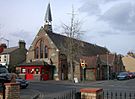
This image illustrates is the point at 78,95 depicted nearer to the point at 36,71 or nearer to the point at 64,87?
the point at 64,87

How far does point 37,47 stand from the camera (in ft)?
217

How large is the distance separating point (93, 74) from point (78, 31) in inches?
460

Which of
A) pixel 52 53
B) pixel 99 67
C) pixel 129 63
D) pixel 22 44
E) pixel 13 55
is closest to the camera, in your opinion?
pixel 52 53

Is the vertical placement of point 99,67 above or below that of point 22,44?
below

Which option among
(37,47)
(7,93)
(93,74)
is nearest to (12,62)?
(37,47)

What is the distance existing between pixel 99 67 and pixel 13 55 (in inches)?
895

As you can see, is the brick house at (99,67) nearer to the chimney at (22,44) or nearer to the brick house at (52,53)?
the brick house at (52,53)

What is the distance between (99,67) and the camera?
64.9m

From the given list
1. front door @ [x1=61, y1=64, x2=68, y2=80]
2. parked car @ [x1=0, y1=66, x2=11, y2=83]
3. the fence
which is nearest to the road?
the fence

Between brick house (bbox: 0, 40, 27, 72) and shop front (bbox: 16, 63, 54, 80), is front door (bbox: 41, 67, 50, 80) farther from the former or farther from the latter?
brick house (bbox: 0, 40, 27, 72)

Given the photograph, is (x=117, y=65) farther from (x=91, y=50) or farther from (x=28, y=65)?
(x=28, y=65)

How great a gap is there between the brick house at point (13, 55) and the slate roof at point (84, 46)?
12.8 meters

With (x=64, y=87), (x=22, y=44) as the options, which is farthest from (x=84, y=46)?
(x=64, y=87)

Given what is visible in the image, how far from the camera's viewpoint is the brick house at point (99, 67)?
206 feet
